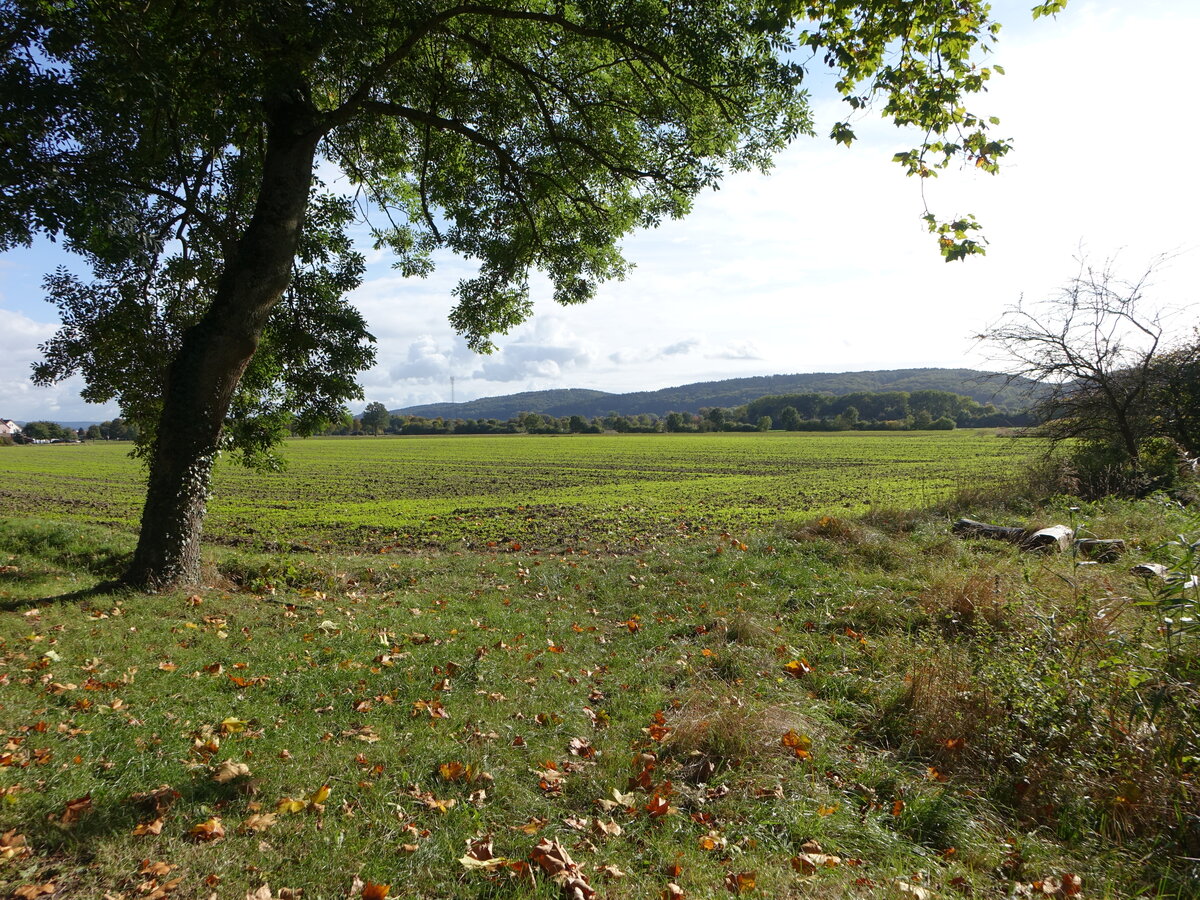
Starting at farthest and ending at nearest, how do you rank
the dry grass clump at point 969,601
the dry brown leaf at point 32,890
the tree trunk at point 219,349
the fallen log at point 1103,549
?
the fallen log at point 1103,549
the tree trunk at point 219,349
the dry grass clump at point 969,601
the dry brown leaf at point 32,890

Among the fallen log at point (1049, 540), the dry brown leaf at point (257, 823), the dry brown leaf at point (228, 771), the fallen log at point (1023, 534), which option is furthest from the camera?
the fallen log at point (1023, 534)

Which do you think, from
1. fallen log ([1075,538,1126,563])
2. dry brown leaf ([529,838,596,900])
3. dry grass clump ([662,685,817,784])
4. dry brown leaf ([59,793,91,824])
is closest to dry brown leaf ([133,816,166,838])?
dry brown leaf ([59,793,91,824])

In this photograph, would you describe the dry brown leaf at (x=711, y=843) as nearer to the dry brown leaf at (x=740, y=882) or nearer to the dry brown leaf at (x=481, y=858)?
the dry brown leaf at (x=740, y=882)

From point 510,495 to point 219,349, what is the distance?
2330 cm

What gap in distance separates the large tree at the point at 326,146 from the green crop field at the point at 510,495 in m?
→ 7.33

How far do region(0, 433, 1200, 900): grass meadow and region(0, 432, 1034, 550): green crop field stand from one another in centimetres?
850

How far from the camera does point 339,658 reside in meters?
6.80

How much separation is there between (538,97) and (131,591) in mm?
9535

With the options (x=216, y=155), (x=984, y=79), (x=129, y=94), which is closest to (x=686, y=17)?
(x=984, y=79)

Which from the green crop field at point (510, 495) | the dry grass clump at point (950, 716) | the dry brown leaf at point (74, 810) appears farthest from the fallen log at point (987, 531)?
the dry brown leaf at point (74, 810)

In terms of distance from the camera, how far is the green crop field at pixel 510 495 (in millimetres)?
19625

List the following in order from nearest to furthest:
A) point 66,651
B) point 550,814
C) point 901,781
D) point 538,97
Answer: point 550,814 < point 901,781 < point 66,651 < point 538,97

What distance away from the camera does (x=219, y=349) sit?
8.33m

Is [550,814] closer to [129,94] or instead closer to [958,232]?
[958,232]
